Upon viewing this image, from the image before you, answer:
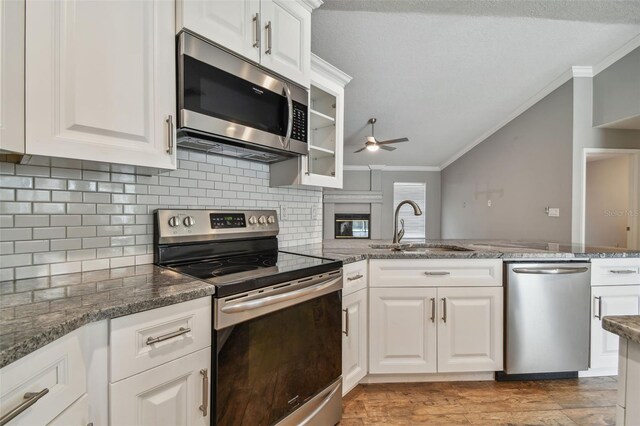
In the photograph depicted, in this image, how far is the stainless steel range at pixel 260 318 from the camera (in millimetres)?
1087

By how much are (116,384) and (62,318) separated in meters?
0.26

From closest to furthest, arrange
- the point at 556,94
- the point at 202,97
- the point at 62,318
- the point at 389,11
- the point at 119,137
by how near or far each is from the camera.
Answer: the point at 62,318
the point at 119,137
the point at 202,97
the point at 389,11
the point at 556,94

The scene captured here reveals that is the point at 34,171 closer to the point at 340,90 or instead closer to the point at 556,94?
the point at 340,90

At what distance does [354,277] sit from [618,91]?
3.88 meters

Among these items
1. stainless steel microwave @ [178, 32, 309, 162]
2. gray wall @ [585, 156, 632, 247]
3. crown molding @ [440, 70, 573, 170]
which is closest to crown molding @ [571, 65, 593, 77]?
crown molding @ [440, 70, 573, 170]

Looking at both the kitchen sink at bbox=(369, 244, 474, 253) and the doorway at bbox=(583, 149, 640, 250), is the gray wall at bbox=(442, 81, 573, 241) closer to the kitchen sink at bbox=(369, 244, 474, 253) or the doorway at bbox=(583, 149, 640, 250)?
the doorway at bbox=(583, 149, 640, 250)

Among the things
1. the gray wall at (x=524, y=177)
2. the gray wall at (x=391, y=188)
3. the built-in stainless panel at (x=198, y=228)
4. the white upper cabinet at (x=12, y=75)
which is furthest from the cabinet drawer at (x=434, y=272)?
the gray wall at (x=391, y=188)

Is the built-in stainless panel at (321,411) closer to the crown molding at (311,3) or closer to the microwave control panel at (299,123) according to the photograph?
the microwave control panel at (299,123)

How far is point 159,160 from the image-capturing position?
121cm

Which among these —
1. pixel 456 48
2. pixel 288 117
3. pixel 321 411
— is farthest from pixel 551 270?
pixel 456 48

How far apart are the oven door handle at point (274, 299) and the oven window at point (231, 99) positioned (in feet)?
2.80

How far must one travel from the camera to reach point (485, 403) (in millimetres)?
1802

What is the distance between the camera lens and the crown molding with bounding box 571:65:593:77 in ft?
11.5

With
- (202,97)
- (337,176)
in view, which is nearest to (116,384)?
(202,97)
